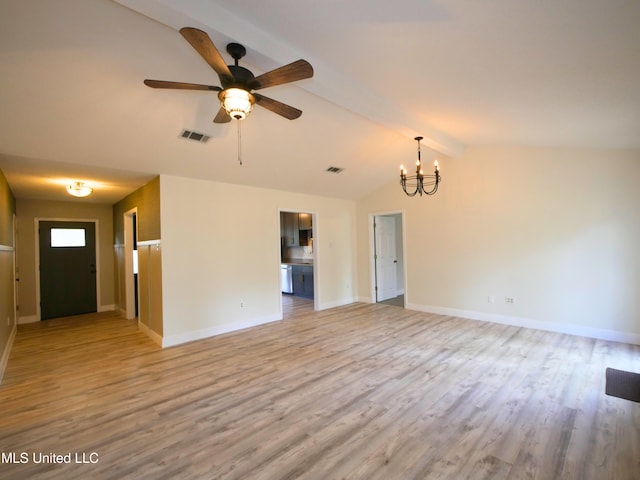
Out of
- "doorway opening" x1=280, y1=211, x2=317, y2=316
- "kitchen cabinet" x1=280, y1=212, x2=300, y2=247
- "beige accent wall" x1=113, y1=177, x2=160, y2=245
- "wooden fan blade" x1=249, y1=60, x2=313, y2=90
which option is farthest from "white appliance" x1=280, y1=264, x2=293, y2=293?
"wooden fan blade" x1=249, y1=60, x2=313, y2=90

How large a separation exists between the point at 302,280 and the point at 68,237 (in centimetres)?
531

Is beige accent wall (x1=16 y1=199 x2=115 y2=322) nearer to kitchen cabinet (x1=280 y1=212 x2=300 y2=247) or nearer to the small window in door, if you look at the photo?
the small window in door

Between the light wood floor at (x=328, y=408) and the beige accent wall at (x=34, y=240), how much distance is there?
2.14m

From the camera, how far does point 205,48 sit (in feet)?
5.42

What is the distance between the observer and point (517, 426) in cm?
230

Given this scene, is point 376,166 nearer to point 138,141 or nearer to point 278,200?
point 278,200

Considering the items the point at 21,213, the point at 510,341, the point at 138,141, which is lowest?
the point at 510,341

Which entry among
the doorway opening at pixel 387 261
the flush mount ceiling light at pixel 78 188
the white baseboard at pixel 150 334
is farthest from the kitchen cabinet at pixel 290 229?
the flush mount ceiling light at pixel 78 188

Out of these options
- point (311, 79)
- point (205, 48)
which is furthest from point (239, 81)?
point (311, 79)

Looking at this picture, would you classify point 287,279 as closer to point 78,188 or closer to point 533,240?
point 78,188

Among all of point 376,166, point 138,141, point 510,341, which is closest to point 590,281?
point 510,341

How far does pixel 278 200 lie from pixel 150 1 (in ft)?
13.2

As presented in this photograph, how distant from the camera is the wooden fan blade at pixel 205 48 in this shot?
1.52 metres

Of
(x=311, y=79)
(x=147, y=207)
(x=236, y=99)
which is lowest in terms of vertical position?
(x=147, y=207)
